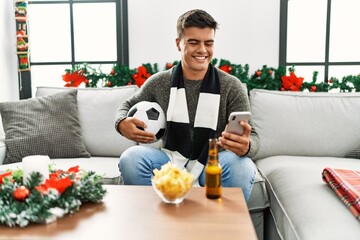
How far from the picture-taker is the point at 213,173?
1351mm

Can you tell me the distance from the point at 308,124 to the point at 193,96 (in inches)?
31.7

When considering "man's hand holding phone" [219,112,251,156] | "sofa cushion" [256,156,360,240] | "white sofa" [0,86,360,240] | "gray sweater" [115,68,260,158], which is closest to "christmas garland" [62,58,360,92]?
"white sofa" [0,86,360,240]

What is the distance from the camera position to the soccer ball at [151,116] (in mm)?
1868

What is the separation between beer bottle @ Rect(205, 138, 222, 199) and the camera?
1.33 m

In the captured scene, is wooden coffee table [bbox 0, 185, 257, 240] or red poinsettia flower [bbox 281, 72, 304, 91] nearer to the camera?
wooden coffee table [bbox 0, 185, 257, 240]

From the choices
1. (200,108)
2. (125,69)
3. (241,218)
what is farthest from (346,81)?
(241,218)

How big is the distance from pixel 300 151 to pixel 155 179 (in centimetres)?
136

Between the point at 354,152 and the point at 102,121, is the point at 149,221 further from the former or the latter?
the point at 354,152

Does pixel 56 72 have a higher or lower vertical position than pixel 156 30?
lower

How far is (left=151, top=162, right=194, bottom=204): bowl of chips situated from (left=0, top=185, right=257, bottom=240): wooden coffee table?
29mm

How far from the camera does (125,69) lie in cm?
299

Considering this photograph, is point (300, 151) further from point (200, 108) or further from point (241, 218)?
point (241, 218)

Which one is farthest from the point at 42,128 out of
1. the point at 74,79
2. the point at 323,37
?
the point at 323,37

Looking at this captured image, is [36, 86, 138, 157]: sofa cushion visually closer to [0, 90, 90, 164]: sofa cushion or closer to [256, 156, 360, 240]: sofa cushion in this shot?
[0, 90, 90, 164]: sofa cushion
